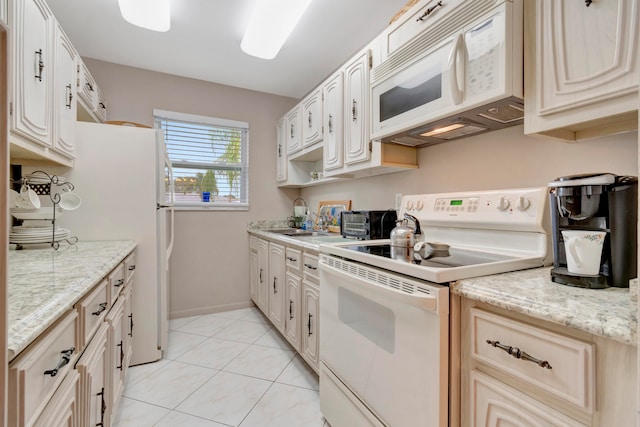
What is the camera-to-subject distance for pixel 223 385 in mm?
1862

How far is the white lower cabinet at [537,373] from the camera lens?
59 cm

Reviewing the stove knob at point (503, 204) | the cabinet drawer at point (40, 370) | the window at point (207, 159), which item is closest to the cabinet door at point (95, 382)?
the cabinet drawer at point (40, 370)

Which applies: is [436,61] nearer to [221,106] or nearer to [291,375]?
[291,375]

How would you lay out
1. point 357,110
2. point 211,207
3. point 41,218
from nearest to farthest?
point 41,218, point 357,110, point 211,207

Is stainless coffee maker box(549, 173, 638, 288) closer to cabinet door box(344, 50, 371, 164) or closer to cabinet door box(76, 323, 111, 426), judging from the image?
cabinet door box(344, 50, 371, 164)

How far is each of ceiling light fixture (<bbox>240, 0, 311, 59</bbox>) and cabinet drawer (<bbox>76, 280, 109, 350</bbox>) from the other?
174 centimetres

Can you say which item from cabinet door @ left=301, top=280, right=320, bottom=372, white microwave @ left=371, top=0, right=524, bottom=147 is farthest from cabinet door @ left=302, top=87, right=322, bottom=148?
cabinet door @ left=301, top=280, right=320, bottom=372

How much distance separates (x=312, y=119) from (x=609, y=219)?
2150mm

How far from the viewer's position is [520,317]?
0.74 metres

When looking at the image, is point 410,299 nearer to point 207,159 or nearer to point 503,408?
point 503,408

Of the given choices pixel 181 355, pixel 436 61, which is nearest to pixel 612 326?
pixel 436 61

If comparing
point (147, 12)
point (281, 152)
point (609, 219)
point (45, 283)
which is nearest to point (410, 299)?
point (609, 219)

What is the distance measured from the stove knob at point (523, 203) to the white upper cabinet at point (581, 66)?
10.0 inches

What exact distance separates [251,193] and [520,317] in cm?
292
